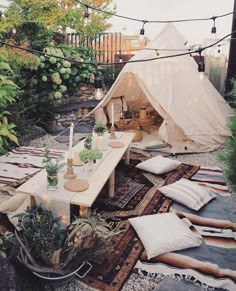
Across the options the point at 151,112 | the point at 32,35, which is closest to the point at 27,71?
the point at 32,35

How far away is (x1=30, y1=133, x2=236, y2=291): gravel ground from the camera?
235cm

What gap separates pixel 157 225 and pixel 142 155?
243 centimetres

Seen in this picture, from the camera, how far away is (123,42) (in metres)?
10.1

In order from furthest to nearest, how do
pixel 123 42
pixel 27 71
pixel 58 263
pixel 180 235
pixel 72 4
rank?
pixel 123 42
pixel 72 4
pixel 27 71
pixel 180 235
pixel 58 263

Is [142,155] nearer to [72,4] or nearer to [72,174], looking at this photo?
[72,174]

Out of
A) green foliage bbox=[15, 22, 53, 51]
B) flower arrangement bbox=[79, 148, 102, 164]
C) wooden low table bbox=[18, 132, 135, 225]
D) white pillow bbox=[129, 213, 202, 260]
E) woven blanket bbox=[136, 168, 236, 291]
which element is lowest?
woven blanket bbox=[136, 168, 236, 291]

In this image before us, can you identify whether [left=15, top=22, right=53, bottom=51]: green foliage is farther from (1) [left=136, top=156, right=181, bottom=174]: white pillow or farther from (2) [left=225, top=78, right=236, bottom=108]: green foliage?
(2) [left=225, top=78, right=236, bottom=108]: green foliage

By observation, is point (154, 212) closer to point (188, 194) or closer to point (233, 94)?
point (188, 194)

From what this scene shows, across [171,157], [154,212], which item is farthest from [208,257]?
[171,157]

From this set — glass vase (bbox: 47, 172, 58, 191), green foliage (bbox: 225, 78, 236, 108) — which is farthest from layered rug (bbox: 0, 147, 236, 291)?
green foliage (bbox: 225, 78, 236, 108)

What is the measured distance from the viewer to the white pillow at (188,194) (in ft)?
11.2

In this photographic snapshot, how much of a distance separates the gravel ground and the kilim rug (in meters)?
0.06

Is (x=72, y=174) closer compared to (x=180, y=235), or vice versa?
(x=180, y=235)

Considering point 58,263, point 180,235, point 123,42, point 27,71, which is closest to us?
point 58,263
